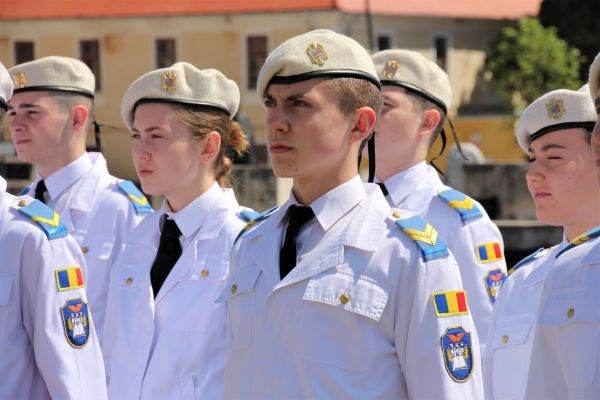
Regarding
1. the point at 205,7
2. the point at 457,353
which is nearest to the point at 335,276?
the point at 457,353

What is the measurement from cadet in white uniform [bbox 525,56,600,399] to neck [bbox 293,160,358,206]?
75 cm

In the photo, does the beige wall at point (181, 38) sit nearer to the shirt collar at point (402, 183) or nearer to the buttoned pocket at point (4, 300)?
the shirt collar at point (402, 183)

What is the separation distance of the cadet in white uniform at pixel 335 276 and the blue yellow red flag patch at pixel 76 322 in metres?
0.71

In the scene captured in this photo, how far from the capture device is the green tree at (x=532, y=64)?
136ft

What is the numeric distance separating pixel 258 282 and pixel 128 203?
9.63 feet

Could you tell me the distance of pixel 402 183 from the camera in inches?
238

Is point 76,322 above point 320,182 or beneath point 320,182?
beneath

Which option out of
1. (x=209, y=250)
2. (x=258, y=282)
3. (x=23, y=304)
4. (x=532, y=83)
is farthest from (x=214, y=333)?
(x=532, y=83)

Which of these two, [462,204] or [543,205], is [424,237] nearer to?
[543,205]

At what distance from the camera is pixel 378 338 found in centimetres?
366

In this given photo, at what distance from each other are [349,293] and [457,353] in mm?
332

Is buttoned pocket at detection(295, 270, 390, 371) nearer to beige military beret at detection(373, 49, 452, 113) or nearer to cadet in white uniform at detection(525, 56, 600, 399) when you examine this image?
cadet in white uniform at detection(525, 56, 600, 399)

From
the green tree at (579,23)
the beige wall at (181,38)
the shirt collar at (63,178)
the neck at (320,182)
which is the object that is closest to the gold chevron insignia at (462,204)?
the shirt collar at (63,178)

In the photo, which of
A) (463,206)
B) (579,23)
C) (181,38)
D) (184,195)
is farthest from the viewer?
(181,38)
